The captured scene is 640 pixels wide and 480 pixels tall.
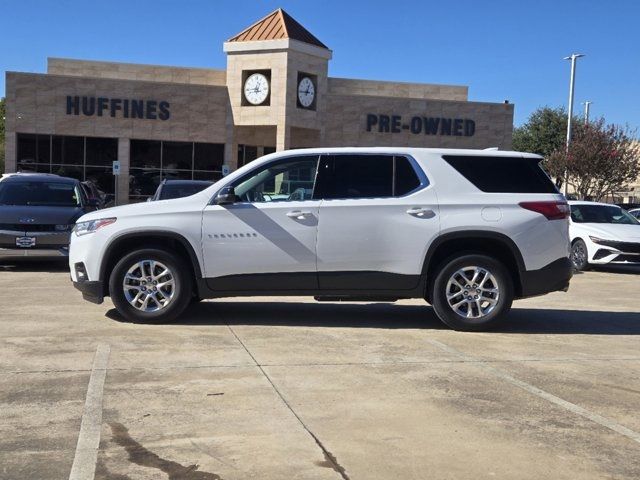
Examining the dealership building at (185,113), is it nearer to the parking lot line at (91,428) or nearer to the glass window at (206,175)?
the glass window at (206,175)

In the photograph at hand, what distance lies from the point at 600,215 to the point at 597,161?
15.1 m

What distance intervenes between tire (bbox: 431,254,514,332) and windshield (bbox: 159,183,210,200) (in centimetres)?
711

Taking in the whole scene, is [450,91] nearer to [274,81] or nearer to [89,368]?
[274,81]

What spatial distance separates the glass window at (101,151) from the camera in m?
36.1

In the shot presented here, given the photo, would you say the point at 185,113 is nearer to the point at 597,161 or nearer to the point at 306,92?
the point at 306,92

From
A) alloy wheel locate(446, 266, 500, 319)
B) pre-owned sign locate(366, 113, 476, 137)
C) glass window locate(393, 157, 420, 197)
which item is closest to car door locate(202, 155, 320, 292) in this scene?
glass window locate(393, 157, 420, 197)

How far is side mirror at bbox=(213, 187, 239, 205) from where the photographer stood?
24.1 feet

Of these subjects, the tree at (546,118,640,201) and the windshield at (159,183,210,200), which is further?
the tree at (546,118,640,201)

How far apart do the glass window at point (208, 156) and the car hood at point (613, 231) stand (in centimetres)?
2575

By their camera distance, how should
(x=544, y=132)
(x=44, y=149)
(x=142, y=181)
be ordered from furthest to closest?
(x=544, y=132), (x=142, y=181), (x=44, y=149)

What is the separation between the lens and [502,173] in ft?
25.0

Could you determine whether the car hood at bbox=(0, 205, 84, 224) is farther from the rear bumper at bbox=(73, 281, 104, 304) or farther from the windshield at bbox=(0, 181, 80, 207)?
the rear bumper at bbox=(73, 281, 104, 304)

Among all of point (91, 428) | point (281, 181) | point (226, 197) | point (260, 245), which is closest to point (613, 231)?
point (281, 181)

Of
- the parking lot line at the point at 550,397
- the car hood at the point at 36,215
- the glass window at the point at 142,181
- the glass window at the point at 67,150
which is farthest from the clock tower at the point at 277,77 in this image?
the parking lot line at the point at 550,397
